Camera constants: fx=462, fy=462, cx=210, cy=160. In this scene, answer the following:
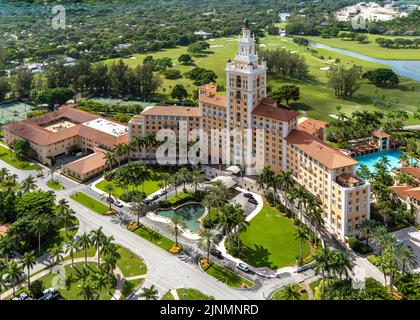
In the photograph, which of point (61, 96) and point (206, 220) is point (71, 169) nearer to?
point (206, 220)

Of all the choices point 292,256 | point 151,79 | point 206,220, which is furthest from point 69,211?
point 151,79

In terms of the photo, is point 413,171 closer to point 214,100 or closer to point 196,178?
point 196,178

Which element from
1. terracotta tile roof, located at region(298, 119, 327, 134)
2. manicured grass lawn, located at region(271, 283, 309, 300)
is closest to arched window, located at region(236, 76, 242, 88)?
terracotta tile roof, located at region(298, 119, 327, 134)

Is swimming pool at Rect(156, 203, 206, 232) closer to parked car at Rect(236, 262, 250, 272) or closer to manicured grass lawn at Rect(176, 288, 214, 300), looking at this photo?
parked car at Rect(236, 262, 250, 272)

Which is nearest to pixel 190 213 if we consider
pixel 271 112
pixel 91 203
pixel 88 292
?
pixel 91 203

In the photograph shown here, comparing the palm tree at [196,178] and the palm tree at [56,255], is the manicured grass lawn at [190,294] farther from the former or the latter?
the palm tree at [196,178]

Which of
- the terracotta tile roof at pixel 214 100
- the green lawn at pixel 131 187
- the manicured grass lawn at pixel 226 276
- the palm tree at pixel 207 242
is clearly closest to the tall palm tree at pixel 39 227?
the green lawn at pixel 131 187
